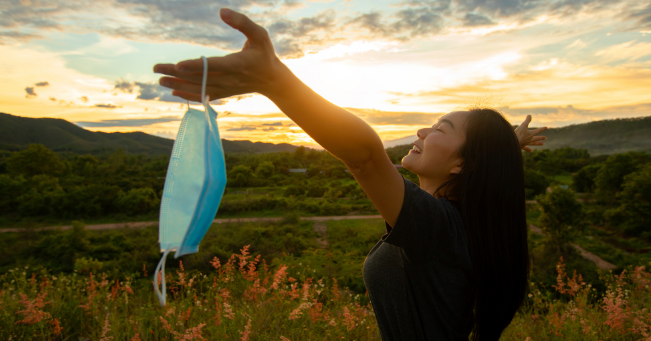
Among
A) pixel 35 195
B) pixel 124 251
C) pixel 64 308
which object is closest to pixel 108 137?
pixel 35 195

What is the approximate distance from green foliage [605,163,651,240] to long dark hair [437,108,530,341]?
18.1 metres

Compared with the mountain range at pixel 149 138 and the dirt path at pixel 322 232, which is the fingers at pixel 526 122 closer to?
the dirt path at pixel 322 232

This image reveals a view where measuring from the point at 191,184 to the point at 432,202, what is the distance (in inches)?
27.0

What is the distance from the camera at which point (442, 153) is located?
4.61 ft

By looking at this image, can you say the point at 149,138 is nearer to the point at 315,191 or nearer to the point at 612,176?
the point at 315,191

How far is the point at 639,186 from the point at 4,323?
2038cm

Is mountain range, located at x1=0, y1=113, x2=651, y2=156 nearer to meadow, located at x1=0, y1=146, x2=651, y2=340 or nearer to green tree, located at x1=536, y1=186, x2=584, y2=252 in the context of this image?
meadow, located at x1=0, y1=146, x2=651, y2=340

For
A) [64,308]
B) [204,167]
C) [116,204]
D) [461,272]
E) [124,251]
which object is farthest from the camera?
[116,204]

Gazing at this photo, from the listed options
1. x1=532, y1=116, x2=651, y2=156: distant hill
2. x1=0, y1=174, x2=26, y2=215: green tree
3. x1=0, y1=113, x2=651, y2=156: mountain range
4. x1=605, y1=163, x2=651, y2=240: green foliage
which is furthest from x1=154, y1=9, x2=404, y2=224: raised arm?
x1=532, y1=116, x2=651, y2=156: distant hill

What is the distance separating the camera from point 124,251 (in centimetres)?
1317

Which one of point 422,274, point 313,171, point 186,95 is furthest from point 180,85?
point 313,171

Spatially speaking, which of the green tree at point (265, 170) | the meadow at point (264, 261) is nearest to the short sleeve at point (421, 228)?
the meadow at point (264, 261)

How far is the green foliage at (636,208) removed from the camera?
14828mm

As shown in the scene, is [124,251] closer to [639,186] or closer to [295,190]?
[295,190]
